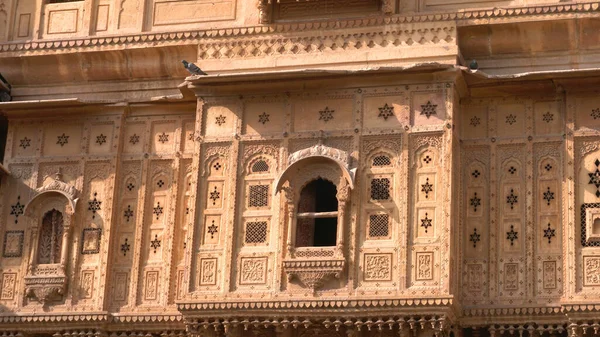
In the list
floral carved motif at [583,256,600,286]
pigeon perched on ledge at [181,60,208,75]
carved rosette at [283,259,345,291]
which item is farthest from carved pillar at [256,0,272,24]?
floral carved motif at [583,256,600,286]

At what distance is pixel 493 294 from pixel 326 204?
7.68ft

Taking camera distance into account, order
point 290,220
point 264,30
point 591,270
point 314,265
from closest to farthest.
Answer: point 591,270
point 314,265
point 290,220
point 264,30

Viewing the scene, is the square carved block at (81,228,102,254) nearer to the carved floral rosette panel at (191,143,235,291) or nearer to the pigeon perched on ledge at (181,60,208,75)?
the carved floral rosette panel at (191,143,235,291)

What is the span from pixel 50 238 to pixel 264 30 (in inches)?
147

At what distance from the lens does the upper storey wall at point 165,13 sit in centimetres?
1959

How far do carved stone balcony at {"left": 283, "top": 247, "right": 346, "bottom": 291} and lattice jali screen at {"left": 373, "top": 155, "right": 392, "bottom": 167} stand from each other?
1133mm

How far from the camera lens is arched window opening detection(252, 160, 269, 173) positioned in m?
19.2

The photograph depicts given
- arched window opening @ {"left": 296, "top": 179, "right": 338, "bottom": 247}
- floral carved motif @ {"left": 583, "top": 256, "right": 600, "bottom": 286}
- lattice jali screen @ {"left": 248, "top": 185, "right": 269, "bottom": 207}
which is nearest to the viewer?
floral carved motif @ {"left": 583, "top": 256, "right": 600, "bottom": 286}

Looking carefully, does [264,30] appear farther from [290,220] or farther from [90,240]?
[90,240]

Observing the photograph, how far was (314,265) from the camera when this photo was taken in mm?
18516

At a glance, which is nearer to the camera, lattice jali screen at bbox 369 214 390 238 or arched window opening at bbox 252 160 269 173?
lattice jali screen at bbox 369 214 390 238

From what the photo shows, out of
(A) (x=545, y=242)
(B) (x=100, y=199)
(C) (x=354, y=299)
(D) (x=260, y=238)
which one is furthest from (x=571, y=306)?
(B) (x=100, y=199)

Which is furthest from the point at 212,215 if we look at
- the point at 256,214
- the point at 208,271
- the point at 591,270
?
the point at 591,270

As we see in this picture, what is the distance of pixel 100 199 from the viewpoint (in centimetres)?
2028
